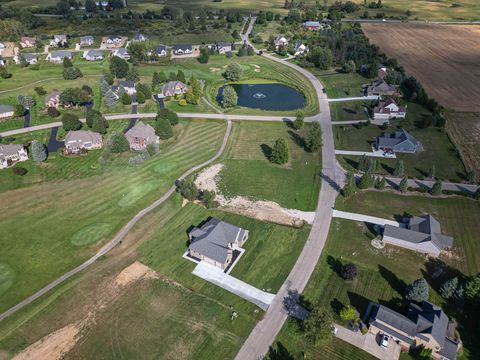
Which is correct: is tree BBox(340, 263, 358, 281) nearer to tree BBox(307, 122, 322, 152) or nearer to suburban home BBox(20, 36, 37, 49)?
tree BBox(307, 122, 322, 152)

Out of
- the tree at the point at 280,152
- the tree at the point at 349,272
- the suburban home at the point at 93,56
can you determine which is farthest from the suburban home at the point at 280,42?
the tree at the point at 349,272

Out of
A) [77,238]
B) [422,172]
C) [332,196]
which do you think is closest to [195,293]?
[77,238]

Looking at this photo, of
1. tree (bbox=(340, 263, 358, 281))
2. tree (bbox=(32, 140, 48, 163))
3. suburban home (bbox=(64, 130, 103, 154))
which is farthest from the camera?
suburban home (bbox=(64, 130, 103, 154))

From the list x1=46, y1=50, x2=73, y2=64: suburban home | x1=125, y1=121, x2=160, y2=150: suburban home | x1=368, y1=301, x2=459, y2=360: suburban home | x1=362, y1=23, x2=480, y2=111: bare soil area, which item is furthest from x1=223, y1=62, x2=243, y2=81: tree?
x1=368, y1=301, x2=459, y2=360: suburban home

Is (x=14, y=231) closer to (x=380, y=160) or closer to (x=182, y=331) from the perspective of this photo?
(x=182, y=331)

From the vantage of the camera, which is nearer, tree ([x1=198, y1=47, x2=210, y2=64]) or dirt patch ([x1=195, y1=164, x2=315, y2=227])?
dirt patch ([x1=195, y1=164, x2=315, y2=227])

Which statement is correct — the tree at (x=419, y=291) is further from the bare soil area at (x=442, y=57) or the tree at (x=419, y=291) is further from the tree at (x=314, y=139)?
the bare soil area at (x=442, y=57)

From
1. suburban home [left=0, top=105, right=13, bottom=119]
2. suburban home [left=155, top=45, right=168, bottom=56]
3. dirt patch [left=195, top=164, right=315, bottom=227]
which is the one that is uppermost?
suburban home [left=155, top=45, right=168, bottom=56]

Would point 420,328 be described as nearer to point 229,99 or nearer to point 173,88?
point 229,99
